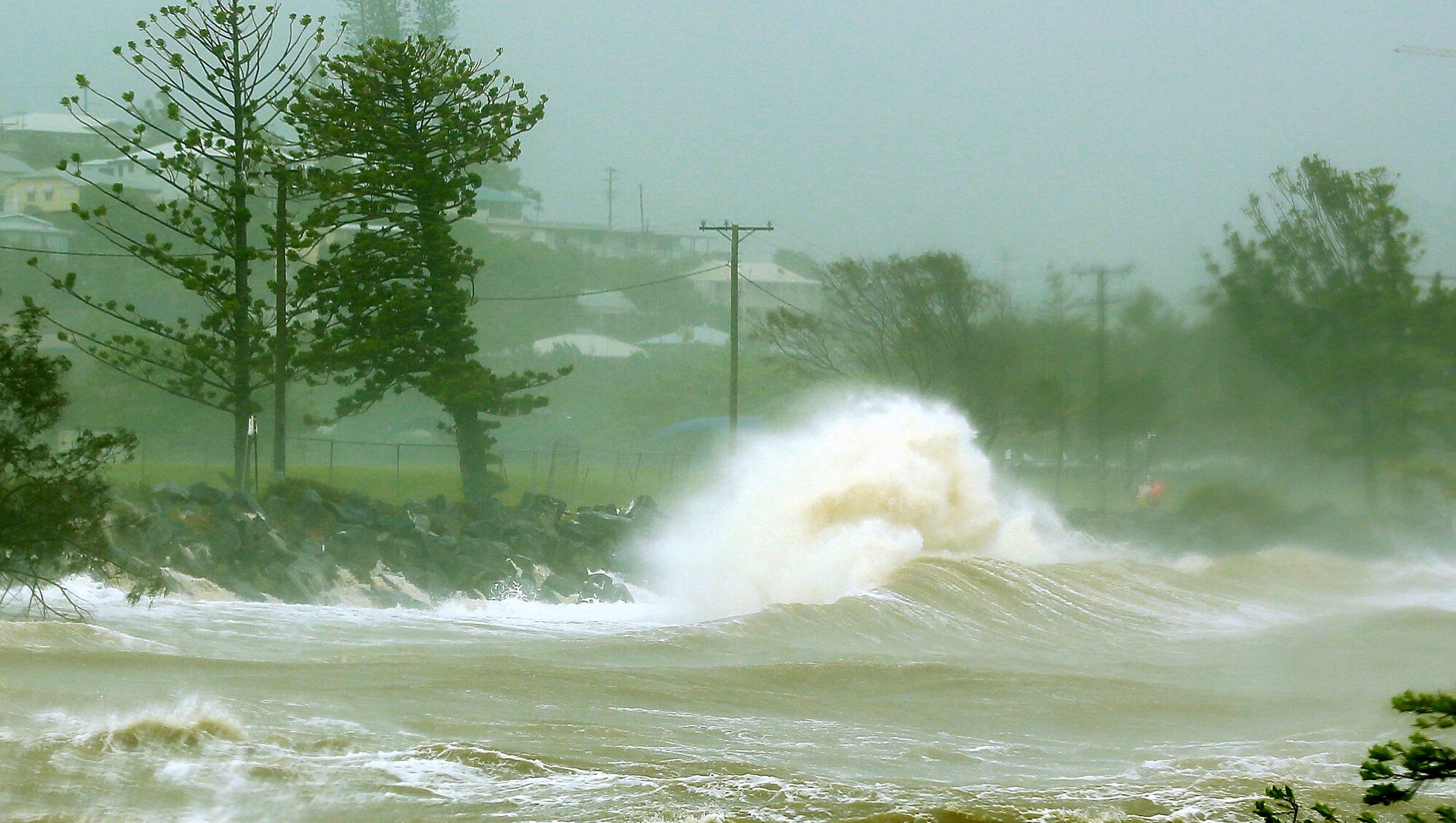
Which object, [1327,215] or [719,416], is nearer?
[1327,215]

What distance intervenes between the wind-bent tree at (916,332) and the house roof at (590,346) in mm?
25363

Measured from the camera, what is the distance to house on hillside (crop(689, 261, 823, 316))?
6049cm

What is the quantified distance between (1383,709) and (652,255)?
88224mm

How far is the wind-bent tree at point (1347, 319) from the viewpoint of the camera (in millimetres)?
28406

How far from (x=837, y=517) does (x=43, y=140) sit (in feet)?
277

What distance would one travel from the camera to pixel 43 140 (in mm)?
95062

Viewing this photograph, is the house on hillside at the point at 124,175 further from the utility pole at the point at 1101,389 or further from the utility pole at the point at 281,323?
the utility pole at the point at 1101,389

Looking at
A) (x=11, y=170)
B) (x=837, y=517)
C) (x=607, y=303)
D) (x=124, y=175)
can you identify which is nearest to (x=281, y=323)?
(x=837, y=517)

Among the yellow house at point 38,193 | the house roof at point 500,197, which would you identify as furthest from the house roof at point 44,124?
the house roof at point 500,197

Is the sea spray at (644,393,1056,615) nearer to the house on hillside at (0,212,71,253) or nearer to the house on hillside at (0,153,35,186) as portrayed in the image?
the house on hillside at (0,212,71,253)

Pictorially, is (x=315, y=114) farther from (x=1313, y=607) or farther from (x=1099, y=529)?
(x=1313, y=607)

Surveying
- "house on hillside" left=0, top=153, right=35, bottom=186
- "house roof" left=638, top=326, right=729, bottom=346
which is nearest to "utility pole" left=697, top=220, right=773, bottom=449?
"house roof" left=638, top=326, right=729, bottom=346

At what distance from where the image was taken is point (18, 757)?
381 inches

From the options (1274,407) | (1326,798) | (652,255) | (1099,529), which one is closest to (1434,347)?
(1274,407)
